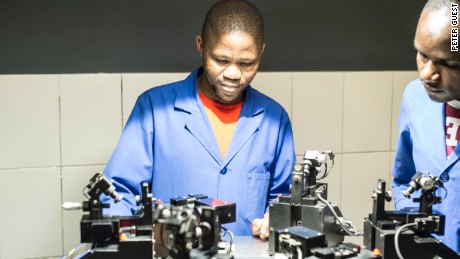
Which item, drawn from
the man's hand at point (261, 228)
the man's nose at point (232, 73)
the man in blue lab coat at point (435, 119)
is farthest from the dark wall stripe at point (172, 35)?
the man's hand at point (261, 228)

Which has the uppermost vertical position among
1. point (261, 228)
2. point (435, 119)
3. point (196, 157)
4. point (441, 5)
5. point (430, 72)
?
point (441, 5)

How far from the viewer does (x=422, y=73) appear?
4.84 ft

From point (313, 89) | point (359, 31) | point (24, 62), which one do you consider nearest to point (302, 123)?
point (313, 89)

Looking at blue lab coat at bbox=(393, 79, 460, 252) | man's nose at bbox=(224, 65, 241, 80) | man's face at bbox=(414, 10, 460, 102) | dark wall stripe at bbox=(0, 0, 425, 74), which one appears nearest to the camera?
man's face at bbox=(414, 10, 460, 102)

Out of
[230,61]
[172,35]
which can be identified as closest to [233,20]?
[230,61]

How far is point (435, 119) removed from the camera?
1.64m

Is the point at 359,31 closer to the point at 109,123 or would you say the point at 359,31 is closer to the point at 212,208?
the point at 109,123

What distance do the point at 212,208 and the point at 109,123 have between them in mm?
1232

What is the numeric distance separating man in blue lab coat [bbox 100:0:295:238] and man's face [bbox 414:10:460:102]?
1.93 ft

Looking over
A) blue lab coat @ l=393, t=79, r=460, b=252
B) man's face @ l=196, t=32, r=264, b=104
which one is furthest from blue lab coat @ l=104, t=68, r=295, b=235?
blue lab coat @ l=393, t=79, r=460, b=252

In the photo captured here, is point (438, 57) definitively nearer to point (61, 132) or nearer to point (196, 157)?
point (196, 157)

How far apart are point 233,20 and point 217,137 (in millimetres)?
420

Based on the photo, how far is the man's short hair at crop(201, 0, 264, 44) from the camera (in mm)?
1829

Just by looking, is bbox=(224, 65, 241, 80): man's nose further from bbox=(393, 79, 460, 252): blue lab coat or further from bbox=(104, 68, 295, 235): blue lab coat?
bbox=(393, 79, 460, 252): blue lab coat
